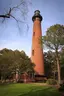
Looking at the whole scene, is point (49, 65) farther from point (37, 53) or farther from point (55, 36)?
point (55, 36)

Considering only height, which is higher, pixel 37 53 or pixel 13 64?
pixel 37 53

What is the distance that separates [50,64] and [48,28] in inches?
999

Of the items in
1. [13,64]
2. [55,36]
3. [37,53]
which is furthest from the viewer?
[37,53]

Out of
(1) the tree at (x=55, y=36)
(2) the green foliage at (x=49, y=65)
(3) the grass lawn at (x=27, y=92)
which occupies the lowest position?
(3) the grass lawn at (x=27, y=92)

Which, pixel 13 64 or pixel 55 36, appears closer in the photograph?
pixel 55 36

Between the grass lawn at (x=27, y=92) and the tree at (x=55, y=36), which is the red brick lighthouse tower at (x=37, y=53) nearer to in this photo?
the tree at (x=55, y=36)

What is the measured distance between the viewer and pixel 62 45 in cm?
3928

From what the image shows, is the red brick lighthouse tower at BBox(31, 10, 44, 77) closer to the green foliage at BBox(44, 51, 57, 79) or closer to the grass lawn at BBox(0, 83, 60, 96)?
the green foliage at BBox(44, 51, 57, 79)

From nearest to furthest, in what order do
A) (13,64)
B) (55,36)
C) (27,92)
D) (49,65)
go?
(27,92), (55,36), (13,64), (49,65)

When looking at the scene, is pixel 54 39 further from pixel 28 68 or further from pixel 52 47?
pixel 28 68

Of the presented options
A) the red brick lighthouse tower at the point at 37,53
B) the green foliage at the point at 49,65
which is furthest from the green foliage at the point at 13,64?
the green foliage at the point at 49,65

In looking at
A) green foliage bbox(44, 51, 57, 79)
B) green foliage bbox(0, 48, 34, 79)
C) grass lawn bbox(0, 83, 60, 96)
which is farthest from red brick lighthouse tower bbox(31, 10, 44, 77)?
grass lawn bbox(0, 83, 60, 96)

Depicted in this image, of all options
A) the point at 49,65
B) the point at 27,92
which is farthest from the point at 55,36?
the point at 49,65

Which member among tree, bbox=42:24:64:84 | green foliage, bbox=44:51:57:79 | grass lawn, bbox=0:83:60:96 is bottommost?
grass lawn, bbox=0:83:60:96
